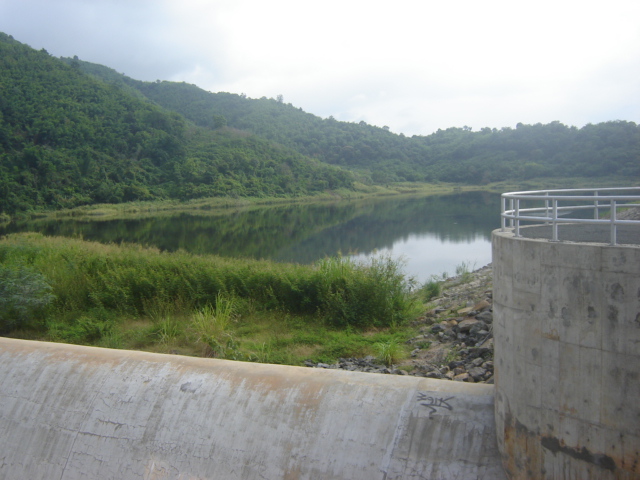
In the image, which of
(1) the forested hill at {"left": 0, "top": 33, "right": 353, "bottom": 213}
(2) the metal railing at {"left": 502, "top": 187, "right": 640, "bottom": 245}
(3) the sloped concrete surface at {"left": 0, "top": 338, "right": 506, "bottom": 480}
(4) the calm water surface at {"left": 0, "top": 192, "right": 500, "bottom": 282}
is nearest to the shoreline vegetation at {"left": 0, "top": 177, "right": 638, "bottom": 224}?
(1) the forested hill at {"left": 0, "top": 33, "right": 353, "bottom": 213}

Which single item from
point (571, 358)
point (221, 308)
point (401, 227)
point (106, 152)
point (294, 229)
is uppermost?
point (106, 152)

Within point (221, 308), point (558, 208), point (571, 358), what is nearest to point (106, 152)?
point (221, 308)

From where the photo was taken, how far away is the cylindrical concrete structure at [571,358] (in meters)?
3.48

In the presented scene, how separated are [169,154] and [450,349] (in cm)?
6040

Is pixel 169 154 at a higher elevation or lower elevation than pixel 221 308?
higher

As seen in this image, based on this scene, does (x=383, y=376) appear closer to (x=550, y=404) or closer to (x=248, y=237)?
(x=550, y=404)

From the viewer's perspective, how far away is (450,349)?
8.05m

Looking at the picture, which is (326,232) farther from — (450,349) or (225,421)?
(225,421)

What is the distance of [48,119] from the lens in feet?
176

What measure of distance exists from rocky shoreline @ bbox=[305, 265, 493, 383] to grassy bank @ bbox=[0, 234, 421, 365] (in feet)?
1.47

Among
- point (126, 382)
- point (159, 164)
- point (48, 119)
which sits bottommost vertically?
point (126, 382)

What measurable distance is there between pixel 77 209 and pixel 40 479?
1730 inches

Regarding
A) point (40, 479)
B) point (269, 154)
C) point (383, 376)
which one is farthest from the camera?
point (269, 154)

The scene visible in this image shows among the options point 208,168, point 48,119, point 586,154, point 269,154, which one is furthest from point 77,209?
point 586,154
